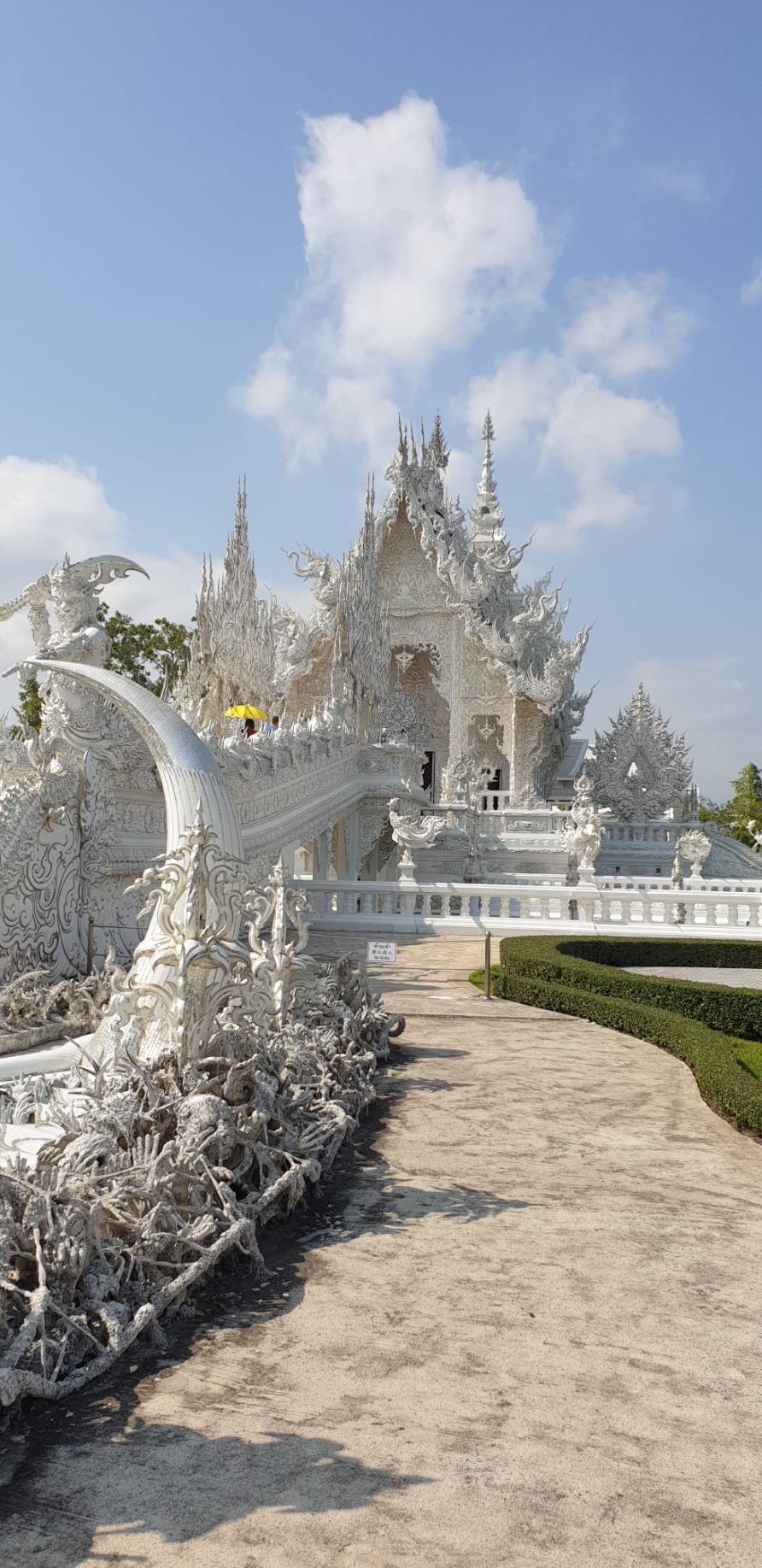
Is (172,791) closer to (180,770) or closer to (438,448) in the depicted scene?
(180,770)

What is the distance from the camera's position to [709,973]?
10.1 metres

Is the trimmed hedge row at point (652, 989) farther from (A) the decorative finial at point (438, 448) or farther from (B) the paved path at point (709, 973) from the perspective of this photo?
(A) the decorative finial at point (438, 448)

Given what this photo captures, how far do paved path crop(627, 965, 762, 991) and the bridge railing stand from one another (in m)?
1.00

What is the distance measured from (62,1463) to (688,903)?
37.6 feet

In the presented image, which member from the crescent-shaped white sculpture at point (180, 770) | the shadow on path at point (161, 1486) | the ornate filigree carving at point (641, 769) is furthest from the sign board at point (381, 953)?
the ornate filigree carving at point (641, 769)

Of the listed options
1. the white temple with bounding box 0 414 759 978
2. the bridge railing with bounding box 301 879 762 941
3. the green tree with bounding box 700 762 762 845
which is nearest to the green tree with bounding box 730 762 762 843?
the green tree with bounding box 700 762 762 845

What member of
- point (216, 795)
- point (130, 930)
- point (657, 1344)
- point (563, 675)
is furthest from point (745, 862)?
point (657, 1344)

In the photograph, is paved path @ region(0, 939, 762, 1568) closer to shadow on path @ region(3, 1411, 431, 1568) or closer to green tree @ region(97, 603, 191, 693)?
shadow on path @ region(3, 1411, 431, 1568)

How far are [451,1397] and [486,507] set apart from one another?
31056 mm

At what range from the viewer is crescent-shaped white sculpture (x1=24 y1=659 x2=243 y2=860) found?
4988mm

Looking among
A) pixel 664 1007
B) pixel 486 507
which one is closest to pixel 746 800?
pixel 486 507

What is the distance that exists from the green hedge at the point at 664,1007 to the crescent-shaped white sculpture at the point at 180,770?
8.33ft

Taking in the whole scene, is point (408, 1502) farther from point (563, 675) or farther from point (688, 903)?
point (563, 675)

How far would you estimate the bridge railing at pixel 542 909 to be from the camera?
11.9m
